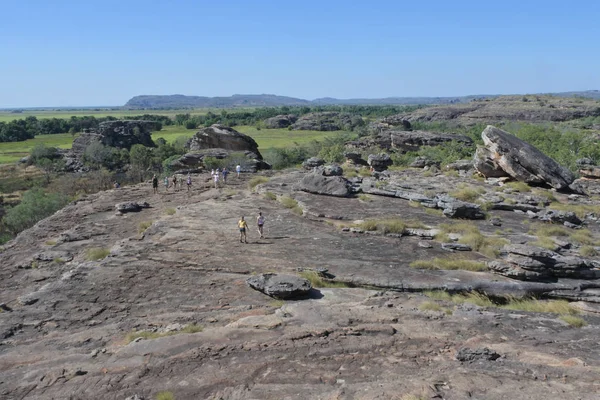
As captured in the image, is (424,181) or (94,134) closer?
(424,181)

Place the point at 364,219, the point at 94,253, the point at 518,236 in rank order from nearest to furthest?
the point at 94,253 < the point at 518,236 < the point at 364,219

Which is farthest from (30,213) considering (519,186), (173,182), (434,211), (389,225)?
(519,186)

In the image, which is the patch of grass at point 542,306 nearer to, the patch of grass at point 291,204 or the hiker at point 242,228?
the hiker at point 242,228

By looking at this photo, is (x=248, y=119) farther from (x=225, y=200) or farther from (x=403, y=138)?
(x=225, y=200)

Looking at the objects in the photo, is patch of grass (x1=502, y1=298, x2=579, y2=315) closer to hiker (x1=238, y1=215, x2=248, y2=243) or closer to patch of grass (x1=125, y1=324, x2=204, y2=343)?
patch of grass (x1=125, y1=324, x2=204, y2=343)

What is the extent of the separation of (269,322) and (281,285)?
2127 mm

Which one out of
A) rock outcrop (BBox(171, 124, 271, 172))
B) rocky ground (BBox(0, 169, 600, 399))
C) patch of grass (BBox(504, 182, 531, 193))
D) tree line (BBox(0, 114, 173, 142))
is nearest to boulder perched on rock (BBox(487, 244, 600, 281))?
rocky ground (BBox(0, 169, 600, 399))

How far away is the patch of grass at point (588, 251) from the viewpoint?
18906 mm

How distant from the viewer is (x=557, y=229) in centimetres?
2194

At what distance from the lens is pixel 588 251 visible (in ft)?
62.4

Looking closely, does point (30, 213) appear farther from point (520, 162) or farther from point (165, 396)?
point (520, 162)

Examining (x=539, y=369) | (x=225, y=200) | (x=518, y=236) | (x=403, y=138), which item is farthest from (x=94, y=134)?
(x=539, y=369)

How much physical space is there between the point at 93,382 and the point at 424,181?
97.3 ft

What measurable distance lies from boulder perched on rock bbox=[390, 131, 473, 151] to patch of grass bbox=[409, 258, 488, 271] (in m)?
59.9
